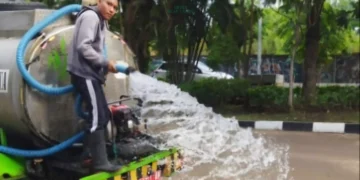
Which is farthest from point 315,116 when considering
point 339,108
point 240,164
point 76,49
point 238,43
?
point 76,49

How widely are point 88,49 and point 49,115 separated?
59 centimetres

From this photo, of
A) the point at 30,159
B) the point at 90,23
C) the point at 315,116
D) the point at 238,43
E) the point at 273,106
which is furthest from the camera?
→ the point at 238,43

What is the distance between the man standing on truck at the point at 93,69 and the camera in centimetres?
305

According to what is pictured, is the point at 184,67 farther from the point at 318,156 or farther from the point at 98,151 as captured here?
the point at 98,151

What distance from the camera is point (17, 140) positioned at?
3.46 meters

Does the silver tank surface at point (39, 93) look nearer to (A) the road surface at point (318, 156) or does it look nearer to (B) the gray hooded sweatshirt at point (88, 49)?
(B) the gray hooded sweatshirt at point (88, 49)

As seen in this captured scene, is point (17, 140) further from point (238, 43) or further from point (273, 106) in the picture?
point (238, 43)

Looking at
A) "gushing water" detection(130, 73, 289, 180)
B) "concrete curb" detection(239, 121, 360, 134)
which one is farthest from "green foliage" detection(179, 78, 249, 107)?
"gushing water" detection(130, 73, 289, 180)

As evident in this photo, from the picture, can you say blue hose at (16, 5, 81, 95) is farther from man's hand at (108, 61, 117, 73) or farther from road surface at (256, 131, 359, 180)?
road surface at (256, 131, 359, 180)

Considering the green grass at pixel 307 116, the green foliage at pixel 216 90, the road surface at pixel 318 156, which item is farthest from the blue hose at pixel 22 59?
the green foliage at pixel 216 90

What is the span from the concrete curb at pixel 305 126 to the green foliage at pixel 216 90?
1541 mm

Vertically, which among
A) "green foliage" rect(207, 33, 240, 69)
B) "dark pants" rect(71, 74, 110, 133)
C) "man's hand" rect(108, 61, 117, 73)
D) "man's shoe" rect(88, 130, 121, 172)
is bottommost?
"man's shoe" rect(88, 130, 121, 172)

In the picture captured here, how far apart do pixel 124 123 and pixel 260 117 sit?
6.19 meters

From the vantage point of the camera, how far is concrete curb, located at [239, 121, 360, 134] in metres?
8.16
